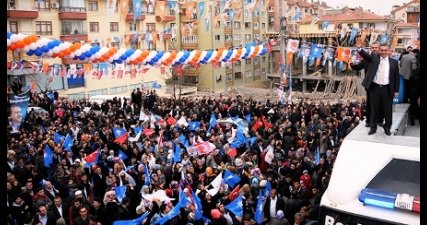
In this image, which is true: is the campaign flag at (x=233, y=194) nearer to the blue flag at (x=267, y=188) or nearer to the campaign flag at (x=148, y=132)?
the blue flag at (x=267, y=188)

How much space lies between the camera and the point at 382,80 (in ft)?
20.2

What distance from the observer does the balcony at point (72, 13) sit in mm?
38531

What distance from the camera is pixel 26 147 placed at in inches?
520

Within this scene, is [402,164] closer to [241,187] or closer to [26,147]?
[241,187]

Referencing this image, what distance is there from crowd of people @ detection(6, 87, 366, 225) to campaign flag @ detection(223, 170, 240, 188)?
0.49ft

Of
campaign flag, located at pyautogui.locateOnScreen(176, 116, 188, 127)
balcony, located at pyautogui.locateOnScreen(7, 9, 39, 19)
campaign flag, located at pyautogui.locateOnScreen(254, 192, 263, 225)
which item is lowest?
campaign flag, located at pyautogui.locateOnScreen(254, 192, 263, 225)

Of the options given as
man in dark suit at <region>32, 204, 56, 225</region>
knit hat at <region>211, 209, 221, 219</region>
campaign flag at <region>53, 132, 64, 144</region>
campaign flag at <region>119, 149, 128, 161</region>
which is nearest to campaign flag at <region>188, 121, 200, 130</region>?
campaign flag at <region>119, 149, 128, 161</region>

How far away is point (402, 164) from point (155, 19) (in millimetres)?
42780

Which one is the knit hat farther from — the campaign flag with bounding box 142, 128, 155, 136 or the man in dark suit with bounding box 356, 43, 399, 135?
the campaign flag with bounding box 142, 128, 155, 136

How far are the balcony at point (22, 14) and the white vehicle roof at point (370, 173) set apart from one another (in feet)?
113

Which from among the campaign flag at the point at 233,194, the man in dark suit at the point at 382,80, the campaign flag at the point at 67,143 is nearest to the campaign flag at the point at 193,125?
the campaign flag at the point at 67,143

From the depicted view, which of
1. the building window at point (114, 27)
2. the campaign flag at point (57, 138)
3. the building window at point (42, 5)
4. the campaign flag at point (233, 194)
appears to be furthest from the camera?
the building window at point (114, 27)

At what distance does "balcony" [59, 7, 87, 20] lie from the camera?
38.5 m

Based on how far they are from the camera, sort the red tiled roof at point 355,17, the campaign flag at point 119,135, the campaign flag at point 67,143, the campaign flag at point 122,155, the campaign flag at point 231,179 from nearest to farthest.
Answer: the campaign flag at point 231,179 → the campaign flag at point 122,155 → the campaign flag at point 67,143 → the campaign flag at point 119,135 → the red tiled roof at point 355,17
